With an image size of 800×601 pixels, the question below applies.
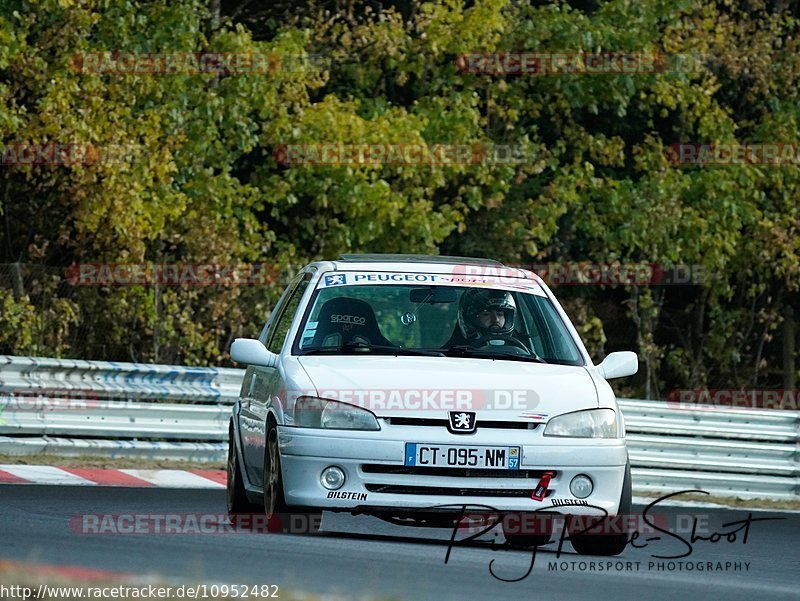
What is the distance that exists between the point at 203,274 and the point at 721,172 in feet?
26.8

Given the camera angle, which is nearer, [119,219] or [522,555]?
[522,555]

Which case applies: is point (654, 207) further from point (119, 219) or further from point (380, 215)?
point (119, 219)

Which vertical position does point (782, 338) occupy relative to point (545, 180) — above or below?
below

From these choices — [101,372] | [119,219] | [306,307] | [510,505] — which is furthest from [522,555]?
[119,219]

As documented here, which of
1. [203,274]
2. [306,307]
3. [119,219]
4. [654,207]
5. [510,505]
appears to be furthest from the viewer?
[654,207]

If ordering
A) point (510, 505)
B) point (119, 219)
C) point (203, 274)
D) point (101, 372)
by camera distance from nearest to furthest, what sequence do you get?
point (510, 505), point (101, 372), point (119, 219), point (203, 274)

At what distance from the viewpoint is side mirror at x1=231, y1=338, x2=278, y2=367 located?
366 inches

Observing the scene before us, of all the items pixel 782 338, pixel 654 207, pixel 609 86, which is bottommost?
pixel 782 338

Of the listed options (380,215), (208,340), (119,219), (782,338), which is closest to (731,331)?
(782,338)

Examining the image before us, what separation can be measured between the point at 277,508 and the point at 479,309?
198 centimetres

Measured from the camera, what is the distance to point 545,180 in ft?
80.0

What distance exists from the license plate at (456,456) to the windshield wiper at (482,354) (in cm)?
99

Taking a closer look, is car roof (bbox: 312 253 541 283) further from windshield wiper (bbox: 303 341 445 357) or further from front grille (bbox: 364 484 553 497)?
front grille (bbox: 364 484 553 497)

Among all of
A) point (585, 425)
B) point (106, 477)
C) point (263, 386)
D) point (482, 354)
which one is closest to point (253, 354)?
point (263, 386)
